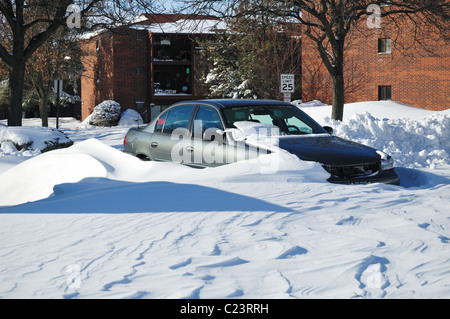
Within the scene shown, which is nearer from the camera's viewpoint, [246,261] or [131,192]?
[246,261]

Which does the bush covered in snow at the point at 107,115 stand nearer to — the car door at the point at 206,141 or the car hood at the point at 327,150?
the car door at the point at 206,141

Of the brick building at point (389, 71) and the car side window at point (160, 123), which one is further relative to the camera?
the brick building at point (389, 71)

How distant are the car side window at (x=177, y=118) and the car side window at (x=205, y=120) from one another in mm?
204

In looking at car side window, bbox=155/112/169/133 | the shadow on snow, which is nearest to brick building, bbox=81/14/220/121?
car side window, bbox=155/112/169/133

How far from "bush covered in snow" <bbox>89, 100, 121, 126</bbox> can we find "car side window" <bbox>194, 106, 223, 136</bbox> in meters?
32.9

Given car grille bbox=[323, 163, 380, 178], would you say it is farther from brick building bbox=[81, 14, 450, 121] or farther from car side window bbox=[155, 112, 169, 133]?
brick building bbox=[81, 14, 450, 121]

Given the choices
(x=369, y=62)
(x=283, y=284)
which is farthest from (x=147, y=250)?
(x=369, y=62)

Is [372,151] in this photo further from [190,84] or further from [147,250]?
[190,84]

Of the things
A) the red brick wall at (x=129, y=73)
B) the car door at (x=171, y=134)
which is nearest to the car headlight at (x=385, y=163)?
the car door at (x=171, y=134)

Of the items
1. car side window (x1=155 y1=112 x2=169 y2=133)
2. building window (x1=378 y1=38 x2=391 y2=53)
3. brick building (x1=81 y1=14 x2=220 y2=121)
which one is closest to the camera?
car side window (x1=155 y1=112 x2=169 y2=133)

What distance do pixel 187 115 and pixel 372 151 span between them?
2.64 metres

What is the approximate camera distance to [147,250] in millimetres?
4508

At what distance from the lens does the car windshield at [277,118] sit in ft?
26.7

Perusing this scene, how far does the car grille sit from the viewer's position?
705 centimetres
